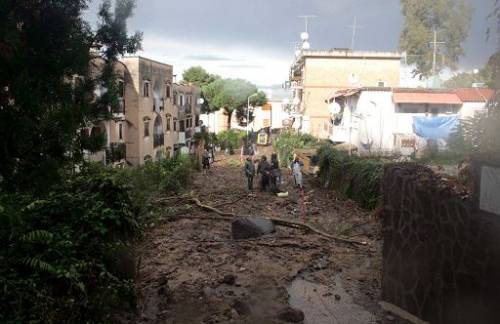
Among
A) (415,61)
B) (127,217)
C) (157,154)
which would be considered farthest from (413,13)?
(127,217)

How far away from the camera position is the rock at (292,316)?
8.01 meters

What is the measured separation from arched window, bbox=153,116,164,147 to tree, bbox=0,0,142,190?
3657 centimetres

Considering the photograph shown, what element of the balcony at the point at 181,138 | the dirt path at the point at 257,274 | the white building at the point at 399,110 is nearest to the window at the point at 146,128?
the balcony at the point at 181,138

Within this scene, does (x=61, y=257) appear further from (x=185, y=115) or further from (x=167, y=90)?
(x=185, y=115)

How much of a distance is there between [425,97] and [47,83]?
92.7 feet

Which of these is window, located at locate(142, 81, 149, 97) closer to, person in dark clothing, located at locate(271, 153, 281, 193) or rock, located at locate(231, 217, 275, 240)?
person in dark clothing, located at locate(271, 153, 281, 193)

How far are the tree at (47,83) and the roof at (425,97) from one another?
2605 cm

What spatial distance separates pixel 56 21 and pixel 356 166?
47.4 feet

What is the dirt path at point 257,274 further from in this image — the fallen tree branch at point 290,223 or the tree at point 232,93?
the tree at point 232,93

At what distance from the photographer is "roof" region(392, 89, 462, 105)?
30188 mm

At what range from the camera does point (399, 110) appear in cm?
3119

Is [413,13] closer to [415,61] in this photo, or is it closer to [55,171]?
[415,61]

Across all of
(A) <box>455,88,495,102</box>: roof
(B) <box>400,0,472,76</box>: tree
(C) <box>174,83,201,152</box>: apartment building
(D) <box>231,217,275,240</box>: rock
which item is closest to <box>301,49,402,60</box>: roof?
(B) <box>400,0,472,76</box>: tree

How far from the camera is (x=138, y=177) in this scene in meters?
17.3
